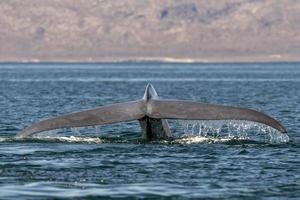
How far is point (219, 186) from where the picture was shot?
14.9 meters

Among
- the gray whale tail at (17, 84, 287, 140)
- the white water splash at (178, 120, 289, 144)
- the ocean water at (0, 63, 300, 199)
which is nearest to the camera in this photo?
the ocean water at (0, 63, 300, 199)

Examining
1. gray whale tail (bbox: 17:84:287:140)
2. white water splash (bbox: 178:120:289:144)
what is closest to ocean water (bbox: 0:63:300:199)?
white water splash (bbox: 178:120:289:144)

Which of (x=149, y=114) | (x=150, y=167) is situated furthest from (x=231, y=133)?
(x=150, y=167)

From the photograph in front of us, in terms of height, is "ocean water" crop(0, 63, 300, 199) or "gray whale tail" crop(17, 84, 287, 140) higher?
"gray whale tail" crop(17, 84, 287, 140)

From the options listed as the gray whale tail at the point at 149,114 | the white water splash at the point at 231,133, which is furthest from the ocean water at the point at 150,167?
the gray whale tail at the point at 149,114

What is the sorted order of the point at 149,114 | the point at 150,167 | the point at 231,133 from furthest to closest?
1. the point at 231,133
2. the point at 149,114
3. the point at 150,167

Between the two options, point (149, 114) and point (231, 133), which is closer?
point (149, 114)

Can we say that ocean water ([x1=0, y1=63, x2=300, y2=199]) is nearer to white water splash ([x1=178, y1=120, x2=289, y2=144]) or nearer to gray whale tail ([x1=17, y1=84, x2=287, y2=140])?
white water splash ([x1=178, y1=120, x2=289, y2=144])

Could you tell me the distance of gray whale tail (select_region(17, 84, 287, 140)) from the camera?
1669 cm

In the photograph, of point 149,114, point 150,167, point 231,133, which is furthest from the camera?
point 231,133

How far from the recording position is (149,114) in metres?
17.7

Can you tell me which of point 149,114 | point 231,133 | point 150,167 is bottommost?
point 231,133

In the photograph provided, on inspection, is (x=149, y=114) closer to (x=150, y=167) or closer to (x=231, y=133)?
(x=150, y=167)

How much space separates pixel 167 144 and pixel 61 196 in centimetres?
569
